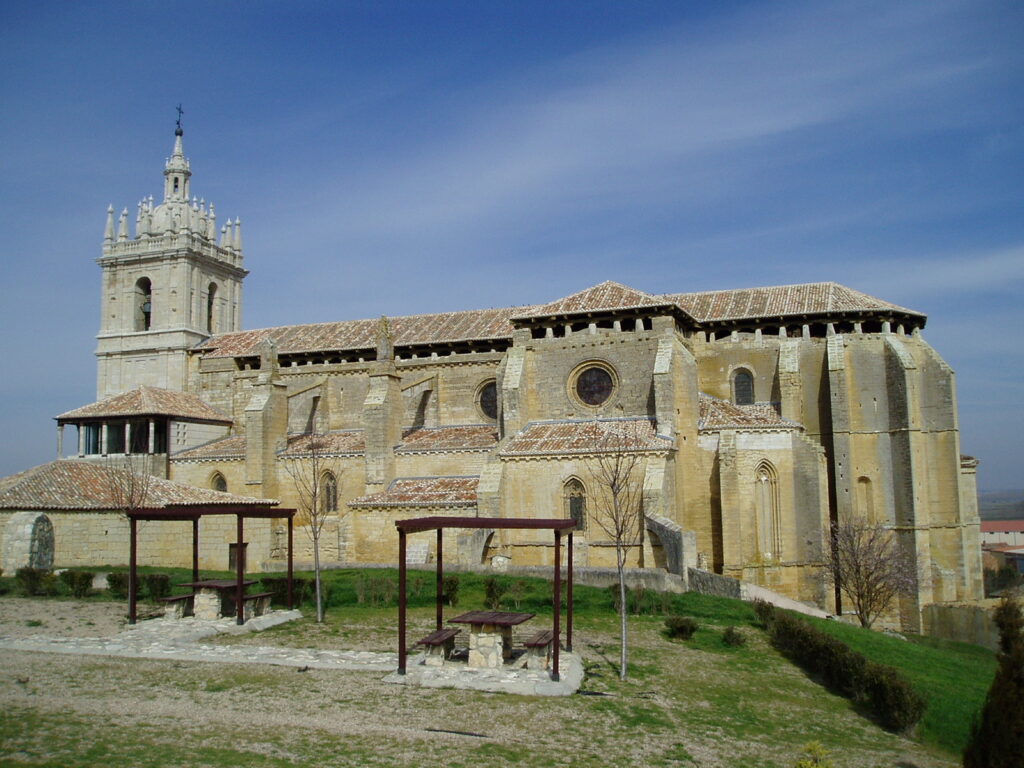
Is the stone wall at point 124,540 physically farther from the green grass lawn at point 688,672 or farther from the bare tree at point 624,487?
the bare tree at point 624,487

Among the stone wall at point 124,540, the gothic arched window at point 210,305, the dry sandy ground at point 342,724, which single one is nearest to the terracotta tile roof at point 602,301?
the stone wall at point 124,540

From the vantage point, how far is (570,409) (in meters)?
31.5

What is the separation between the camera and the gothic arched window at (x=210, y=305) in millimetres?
46438

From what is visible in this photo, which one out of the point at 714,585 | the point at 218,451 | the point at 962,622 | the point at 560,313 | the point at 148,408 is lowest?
the point at 962,622

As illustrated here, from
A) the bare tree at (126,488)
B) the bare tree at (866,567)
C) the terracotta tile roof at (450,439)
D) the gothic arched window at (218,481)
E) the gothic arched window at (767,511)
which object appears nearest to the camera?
the bare tree at (866,567)

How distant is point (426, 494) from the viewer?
31.2 m

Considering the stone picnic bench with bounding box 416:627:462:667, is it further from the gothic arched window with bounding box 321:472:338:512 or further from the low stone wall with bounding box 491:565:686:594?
the gothic arched window with bounding box 321:472:338:512

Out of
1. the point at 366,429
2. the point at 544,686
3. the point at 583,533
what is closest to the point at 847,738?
the point at 544,686

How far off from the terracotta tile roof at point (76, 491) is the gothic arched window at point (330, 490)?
4.06 metres

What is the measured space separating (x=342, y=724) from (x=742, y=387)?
81.1ft

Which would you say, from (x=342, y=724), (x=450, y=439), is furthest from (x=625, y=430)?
(x=342, y=724)

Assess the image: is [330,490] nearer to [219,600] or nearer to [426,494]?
[426,494]

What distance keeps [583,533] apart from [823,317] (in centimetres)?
1212

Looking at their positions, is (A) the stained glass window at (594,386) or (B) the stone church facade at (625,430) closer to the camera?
(B) the stone church facade at (625,430)
